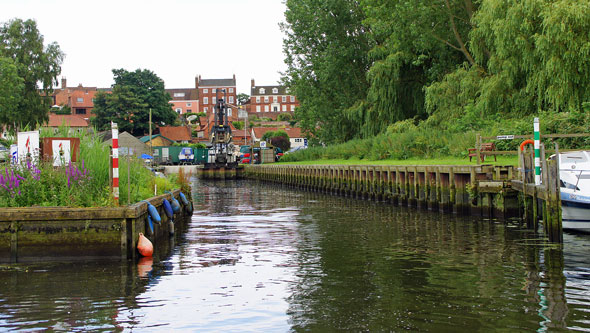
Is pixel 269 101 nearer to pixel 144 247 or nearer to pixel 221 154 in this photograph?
pixel 221 154

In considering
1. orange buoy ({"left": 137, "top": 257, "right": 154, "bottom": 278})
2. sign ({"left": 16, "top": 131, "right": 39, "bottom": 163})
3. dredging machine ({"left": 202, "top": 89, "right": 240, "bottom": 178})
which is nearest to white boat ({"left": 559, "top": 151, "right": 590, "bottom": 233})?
orange buoy ({"left": 137, "top": 257, "right": 154, "bottom": 278})

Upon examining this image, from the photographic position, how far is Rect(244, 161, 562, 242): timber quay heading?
13805 millimetres

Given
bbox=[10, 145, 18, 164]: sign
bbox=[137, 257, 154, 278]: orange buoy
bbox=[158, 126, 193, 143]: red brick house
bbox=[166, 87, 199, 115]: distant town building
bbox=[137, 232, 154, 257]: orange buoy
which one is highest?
bbox=[166, 87, 199, 115]: distant town building

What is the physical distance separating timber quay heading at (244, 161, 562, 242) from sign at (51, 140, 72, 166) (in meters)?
9.71

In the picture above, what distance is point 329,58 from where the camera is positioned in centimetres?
4781

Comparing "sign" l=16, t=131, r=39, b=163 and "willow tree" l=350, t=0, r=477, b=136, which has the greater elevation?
"willow tree" l=350, t=0, r=477, b=136

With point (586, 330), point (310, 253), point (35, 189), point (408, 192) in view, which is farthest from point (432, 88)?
point (586, 330)

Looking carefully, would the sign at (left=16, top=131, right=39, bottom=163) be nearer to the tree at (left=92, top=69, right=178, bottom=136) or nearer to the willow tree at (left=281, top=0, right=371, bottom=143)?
the willow tree at (left=281, top=0, right=371, bottom=143)

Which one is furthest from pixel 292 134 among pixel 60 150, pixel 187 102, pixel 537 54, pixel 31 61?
pixel 60 150

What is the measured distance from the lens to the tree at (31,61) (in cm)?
6838

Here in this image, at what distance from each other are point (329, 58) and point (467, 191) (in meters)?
29.3

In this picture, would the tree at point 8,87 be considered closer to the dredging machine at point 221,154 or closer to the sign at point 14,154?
the dredging machine at point 221,154

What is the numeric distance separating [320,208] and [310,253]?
12676mm

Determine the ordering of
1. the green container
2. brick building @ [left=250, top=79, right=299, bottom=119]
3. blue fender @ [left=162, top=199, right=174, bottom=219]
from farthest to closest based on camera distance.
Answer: brick building @ [left=250, top=79, right=299, bottom=119] → the green container → blue fender @ [left=162, top=199, right=174, bottom=219]
